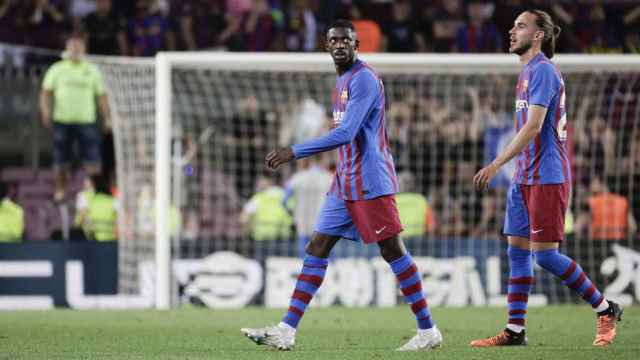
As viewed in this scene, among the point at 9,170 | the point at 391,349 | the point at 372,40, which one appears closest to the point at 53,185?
the point at 9,170

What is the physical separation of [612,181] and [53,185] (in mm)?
6791

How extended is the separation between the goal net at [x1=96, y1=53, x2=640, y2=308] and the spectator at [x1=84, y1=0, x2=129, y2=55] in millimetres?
1761

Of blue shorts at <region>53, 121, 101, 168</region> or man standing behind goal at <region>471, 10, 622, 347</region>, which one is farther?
Answer: blue shorts at <region>53, 121, 101, 168</region>

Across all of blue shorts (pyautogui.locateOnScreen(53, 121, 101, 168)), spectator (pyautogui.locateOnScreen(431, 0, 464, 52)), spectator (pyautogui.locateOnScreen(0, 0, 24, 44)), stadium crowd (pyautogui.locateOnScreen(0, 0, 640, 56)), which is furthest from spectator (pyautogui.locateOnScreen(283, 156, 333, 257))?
spectator (pyautogui.locateOnScreen(0, 0, 24, 44))

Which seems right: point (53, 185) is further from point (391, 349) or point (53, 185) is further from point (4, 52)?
point (391, 349)

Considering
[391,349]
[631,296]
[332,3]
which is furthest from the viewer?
[332,3]

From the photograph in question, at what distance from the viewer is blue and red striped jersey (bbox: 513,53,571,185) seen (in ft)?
26.5

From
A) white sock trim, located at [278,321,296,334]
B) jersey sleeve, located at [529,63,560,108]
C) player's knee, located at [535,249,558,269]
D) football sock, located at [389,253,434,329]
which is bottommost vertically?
white sock trim, located at [278,321,296,334]

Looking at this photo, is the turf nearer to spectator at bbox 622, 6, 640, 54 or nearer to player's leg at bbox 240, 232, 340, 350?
player's leg at bbox 240, 232, 340, 350

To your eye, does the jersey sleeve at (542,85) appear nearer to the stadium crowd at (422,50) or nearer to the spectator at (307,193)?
the stadium crowd at (422,50)

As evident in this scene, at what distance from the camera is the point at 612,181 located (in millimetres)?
15883

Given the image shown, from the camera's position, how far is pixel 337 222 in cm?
806

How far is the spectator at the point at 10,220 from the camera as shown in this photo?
15.5 metres

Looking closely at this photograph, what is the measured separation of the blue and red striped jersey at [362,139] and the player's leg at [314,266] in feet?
0.40
